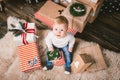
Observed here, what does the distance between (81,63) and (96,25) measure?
758mm

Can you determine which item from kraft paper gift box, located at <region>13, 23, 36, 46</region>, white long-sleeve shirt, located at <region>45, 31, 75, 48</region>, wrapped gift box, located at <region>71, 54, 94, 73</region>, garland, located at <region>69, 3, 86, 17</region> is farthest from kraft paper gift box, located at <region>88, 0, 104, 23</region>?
kraft paper gift box, located at <region>13, 23, 36, 46</region>

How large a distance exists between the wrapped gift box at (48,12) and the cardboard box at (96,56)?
54cm

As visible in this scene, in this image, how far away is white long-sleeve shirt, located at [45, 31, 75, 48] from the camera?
2082mm

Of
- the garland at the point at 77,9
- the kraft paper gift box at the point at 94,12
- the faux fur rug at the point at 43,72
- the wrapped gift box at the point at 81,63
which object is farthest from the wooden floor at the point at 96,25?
the wrapped gift box at the point at 81,63

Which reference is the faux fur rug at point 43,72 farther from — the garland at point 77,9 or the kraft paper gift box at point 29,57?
the garland at point 77,9

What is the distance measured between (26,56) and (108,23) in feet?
3.74

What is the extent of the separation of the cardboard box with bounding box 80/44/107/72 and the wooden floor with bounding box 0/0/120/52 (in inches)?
8.2

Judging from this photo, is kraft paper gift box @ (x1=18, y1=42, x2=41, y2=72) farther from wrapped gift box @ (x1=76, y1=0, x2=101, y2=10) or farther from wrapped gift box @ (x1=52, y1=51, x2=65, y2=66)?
wrapped gift box @ (x1=76, y1=0, x2=101, y2=10)

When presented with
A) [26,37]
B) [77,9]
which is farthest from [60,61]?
[77,9]

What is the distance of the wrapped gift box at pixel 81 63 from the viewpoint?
1.92 metres

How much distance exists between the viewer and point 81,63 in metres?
1.95

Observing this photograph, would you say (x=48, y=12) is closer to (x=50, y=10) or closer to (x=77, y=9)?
(x=50, y=10)

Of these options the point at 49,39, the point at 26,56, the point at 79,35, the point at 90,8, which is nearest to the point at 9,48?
the point at 26,56

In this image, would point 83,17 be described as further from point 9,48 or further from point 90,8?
point 9,48
